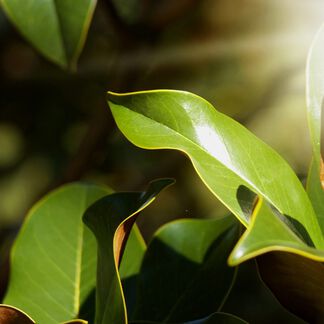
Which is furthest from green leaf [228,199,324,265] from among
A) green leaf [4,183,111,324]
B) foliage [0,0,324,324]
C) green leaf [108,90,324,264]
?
green leaf [4,183,111,324]

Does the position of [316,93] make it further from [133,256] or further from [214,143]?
[133,256]

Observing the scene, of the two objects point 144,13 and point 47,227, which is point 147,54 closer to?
point 144,13

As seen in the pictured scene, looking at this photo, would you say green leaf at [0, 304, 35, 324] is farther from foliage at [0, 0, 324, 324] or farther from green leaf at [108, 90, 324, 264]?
green leaf at [108, 90, 324, 264]

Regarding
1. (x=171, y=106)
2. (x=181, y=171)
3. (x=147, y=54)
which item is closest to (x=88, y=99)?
(x=181, y=171)

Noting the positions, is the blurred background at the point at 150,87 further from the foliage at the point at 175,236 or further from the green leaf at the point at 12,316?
the green leaf at the point at 12,316

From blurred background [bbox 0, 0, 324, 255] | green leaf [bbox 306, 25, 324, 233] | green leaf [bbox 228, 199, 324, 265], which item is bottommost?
blurred background [bbox 0, 0, 324, 255]

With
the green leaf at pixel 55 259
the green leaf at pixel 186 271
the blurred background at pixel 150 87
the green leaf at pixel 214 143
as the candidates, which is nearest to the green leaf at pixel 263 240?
the green leaf at pixel 214 143
